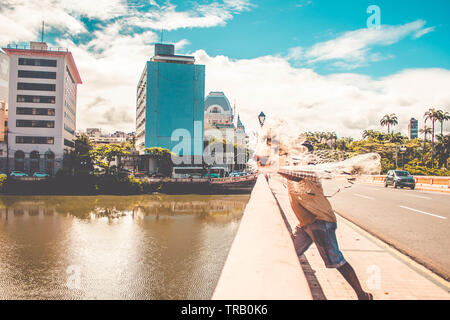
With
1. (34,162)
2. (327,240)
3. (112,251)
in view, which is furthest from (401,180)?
(34,162)

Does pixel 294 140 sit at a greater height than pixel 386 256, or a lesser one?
greater

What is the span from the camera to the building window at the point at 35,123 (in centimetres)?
5834

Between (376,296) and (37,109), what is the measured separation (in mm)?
66083

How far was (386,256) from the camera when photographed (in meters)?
5.77

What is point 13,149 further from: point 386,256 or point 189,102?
point 386,256

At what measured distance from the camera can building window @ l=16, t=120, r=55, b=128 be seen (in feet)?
191

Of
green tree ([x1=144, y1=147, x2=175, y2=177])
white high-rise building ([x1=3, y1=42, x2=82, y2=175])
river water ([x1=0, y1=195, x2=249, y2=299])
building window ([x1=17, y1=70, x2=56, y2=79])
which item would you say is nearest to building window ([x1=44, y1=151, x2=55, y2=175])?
white high-rise building ([x1=3, y1=42, x2=82, y2=175])

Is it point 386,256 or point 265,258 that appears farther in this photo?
point 386,256

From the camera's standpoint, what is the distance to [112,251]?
20.4 metres

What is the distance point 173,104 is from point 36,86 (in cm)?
2405

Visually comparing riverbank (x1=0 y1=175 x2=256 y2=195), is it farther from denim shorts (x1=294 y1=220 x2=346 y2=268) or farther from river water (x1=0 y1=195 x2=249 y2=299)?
denim shorts (x1=294 y1=220 x2=346 y2=268)

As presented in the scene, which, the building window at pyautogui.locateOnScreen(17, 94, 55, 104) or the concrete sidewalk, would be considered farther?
the building window at pyautogui.locateOnScreen(17, 94, 55, 104)

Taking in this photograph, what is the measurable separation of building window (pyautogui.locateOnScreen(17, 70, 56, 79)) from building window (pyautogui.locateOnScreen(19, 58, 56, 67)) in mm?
Result: 1257
